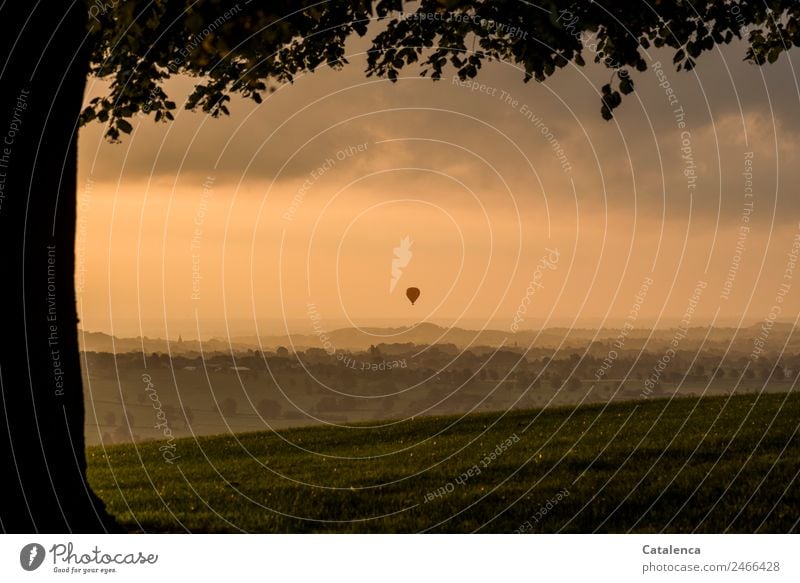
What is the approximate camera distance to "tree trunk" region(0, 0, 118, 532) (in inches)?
513

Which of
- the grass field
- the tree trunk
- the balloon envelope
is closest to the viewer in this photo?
the tree trunk

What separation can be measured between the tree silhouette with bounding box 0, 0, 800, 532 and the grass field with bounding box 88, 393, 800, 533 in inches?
116

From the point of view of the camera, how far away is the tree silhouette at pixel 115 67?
13156 mm

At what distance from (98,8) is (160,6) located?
2186 millimetres

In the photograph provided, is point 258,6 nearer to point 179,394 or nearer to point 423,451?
point 179,394

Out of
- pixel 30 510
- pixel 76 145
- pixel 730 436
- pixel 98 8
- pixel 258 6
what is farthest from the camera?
pixel 730 436

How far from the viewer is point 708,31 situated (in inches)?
727

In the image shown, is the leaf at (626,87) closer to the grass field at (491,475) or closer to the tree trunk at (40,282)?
the grass field at (491,475)

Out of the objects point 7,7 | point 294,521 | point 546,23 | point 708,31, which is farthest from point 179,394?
point 708,31
